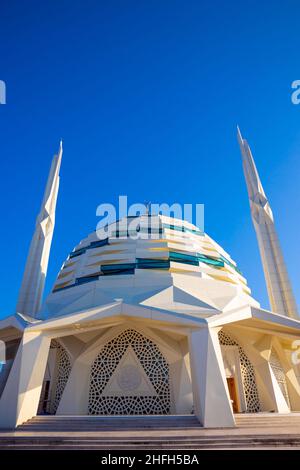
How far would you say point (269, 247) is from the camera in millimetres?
26062

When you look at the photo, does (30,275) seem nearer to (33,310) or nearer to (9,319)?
(33,310)

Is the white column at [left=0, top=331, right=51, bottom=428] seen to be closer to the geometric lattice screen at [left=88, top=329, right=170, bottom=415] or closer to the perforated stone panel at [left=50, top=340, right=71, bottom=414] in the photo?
the geometric lattice screen at [left=88, top=329, right=170, bottom=415]

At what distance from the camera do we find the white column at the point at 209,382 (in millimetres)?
10578

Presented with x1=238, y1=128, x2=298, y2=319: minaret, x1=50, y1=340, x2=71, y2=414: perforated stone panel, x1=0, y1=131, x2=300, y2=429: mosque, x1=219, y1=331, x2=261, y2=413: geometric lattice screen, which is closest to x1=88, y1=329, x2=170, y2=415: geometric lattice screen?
x1=0, y1=131, x2=300, y2=429: mosque

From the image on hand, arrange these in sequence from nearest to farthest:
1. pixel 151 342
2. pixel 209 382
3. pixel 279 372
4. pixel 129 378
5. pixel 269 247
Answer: pixel 209 382, pixel 129 378, pixel 151 342, pixel 279 372, pixel 269 247

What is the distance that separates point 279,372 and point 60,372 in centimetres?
1303

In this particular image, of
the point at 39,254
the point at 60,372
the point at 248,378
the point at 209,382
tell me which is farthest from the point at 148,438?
the point at 39,254

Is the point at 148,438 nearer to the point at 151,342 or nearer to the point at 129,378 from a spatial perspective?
the point at 129,378

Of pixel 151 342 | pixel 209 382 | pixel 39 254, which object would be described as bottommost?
pixel 209 382

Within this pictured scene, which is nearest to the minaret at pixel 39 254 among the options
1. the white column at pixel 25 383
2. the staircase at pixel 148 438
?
the white column at pixel 25 383

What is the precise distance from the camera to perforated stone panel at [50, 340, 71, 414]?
16078 mm

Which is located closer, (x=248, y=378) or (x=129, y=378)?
(x=129, y=378)

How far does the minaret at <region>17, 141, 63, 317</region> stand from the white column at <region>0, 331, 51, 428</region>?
11.4 m
